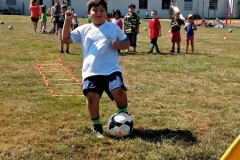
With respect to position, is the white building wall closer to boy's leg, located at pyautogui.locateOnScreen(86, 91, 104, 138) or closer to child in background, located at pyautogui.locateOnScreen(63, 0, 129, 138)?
child in background, located at pyautogui.locateOnScreen(63, 0, 129, 138)

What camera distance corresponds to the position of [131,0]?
4612 cm

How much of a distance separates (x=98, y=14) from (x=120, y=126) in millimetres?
1376

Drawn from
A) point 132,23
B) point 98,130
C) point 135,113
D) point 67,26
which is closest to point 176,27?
point 132,23

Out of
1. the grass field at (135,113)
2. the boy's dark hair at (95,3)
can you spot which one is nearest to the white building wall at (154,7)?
the grass field at (135,113)

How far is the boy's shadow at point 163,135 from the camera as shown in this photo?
448cm

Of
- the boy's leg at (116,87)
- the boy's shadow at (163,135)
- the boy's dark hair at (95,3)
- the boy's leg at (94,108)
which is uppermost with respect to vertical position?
the boy's dark hair at (95,3)

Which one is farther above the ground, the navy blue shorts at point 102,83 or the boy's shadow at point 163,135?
the navy blue shorts at point 102,83

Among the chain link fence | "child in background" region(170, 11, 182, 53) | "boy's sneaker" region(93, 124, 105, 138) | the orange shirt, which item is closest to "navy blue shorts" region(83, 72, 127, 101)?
"boy's sneaker" region(93, 124, 105, 138)

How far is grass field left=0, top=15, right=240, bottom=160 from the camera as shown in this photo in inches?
163

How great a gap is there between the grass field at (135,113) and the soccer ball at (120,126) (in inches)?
3.7

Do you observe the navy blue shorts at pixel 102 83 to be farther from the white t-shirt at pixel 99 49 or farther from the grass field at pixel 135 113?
the grass field at pixel 135 113

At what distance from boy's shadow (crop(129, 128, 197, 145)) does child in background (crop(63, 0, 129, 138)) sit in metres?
0.44

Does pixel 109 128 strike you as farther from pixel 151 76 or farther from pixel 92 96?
pixel 151 76

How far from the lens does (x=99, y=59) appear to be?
4457 mm
